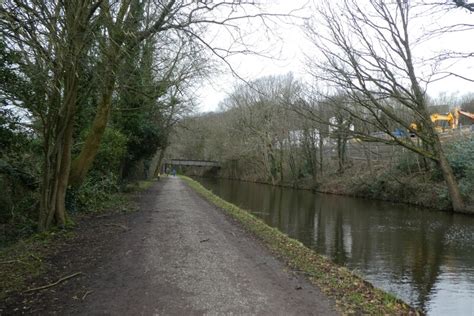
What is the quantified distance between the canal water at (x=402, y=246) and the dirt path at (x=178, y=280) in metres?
2.89

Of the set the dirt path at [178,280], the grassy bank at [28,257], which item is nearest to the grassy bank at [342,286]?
the dirt path at [178,280]

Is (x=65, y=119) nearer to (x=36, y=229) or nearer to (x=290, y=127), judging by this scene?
(x=36, y=229)

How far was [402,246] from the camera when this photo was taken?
512 inches

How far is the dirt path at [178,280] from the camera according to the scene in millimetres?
5273

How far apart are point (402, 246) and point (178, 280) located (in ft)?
29.4

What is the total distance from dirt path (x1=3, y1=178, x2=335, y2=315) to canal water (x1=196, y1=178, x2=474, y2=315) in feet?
9.50

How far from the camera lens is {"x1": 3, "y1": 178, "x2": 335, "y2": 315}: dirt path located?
5.27 metres

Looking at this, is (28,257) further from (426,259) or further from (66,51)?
(426,259)

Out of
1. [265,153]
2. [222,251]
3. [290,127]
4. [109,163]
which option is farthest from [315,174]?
[222,251]

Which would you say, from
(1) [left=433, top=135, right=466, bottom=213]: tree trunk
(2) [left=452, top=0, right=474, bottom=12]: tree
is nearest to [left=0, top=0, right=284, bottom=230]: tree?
(2) [left=452, top=0, right=474, bottom=12]: tree

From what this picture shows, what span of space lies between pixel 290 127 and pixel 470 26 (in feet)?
122

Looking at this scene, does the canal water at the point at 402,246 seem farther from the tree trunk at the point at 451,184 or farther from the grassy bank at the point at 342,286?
the grassy bank at the point at 342,286

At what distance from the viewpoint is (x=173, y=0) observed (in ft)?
28.5

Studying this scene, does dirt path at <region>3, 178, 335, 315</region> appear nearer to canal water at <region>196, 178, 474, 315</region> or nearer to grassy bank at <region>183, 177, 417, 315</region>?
grassy bank at <region>183, 177, 417, 315</region>
